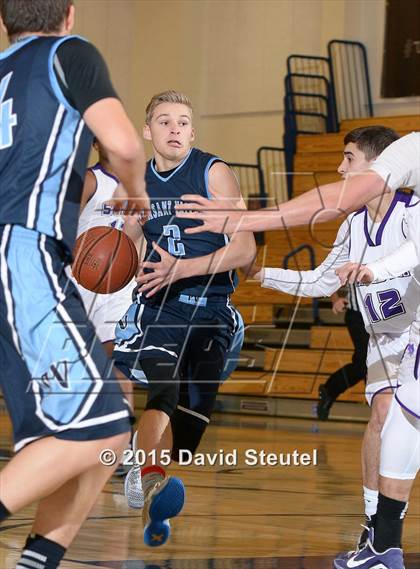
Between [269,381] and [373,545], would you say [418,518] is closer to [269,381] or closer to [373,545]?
[373,545]

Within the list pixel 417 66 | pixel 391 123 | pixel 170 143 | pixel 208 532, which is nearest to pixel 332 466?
pixel 208 532

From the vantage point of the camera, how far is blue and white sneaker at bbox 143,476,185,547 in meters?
3.77

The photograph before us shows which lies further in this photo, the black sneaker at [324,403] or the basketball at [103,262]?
the black sneaker at [324,403]

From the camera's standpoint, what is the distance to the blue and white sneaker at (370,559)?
3.60 metres

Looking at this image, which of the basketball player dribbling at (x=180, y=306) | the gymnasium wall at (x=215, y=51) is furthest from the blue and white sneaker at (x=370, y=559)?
the gymnasium wall at (x=215, y=51)

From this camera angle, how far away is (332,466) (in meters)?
7.32

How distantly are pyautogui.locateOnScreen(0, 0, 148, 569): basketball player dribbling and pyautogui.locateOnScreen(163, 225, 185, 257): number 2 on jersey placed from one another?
1.83 m

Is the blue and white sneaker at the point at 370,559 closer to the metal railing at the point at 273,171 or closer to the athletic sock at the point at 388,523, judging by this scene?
the athletic sock at the point at 388,523

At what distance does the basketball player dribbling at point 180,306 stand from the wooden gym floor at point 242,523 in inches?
15.7

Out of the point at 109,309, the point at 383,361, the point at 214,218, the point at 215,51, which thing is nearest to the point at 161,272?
the point at 214,218

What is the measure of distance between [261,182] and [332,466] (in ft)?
23.8

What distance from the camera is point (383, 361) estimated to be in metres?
4.41

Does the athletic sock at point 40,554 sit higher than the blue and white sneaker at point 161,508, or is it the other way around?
the athletic sock at point 40,554

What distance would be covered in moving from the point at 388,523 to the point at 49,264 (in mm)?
1627
